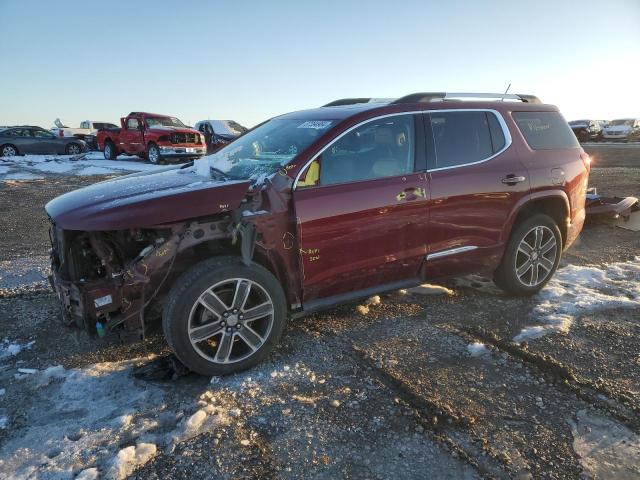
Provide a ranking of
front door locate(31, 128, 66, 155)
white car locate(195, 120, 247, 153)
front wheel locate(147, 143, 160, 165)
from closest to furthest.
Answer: front wheel locate(147, 143, 160, 165) < white car locate(195, 120, 247, 153) < front door locate(31, 128, 66, 155)

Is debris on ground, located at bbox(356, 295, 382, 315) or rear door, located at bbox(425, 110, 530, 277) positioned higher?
rear door, located at bbox(425, 110, 530, 277)

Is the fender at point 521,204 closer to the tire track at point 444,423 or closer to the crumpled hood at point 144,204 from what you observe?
the tire track at point 444,423

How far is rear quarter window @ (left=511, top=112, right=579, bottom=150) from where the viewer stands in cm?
447

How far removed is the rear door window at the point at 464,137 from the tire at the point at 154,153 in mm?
14901

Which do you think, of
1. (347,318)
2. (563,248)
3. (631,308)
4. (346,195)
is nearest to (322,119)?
(346,195)

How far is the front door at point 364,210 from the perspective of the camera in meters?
3.35

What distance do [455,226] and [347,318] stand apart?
1202 millimetres

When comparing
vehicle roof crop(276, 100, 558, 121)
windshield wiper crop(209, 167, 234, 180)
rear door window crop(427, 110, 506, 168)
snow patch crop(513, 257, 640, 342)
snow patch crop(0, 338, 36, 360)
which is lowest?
snow patch crop(513, 257, 640, 342)

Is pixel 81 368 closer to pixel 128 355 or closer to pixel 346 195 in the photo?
pixel 128 355

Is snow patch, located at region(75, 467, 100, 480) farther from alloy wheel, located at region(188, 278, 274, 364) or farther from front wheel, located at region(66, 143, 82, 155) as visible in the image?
front wheel, located at region(66, 143, 82, 155)

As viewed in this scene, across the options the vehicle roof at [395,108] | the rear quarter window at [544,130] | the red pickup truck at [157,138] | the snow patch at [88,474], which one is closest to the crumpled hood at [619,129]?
the red pickup truck at [157,138]

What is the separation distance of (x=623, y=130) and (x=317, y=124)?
35.4 metres

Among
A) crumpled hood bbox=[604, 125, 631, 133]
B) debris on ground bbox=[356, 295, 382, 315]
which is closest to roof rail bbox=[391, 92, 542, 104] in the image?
debris on ground bbox=[356, 295, 382, 315]

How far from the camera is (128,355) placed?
3467mm
